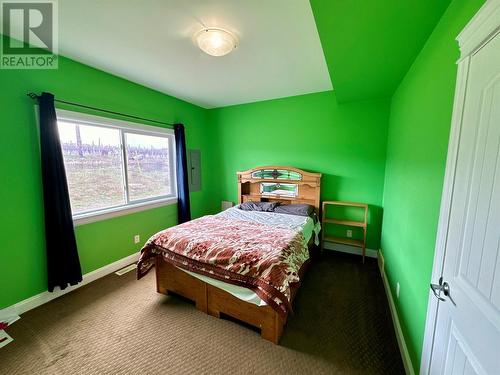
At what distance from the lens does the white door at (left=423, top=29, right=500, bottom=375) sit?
707mm

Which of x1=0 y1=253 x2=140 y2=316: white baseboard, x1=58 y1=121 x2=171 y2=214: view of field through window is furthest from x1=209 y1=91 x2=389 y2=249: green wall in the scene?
x1=0 y1=253 x2=140 y2=316: white baseboard

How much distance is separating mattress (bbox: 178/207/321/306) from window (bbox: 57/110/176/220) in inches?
52.1

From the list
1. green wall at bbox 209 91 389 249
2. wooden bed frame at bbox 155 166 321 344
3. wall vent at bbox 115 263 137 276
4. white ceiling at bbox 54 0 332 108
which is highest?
white ceiling at bbox 54 0 332 108

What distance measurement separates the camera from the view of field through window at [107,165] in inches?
92.7

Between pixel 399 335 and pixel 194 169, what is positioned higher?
pixel 194 169

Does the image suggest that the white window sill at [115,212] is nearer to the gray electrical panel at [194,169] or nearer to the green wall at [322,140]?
the gray electrical panel at [194,169]

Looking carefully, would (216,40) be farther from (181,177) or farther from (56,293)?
(56,293)

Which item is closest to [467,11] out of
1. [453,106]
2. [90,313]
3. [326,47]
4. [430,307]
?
[453,106]

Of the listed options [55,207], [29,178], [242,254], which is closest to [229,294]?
[242,254]

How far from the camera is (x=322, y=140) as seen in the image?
3258 mm

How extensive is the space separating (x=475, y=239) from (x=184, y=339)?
6.52ft

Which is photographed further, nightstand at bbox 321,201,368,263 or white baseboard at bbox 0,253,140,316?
nightstand at bbox 321,201,368,263

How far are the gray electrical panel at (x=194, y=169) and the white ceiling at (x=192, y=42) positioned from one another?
123cm

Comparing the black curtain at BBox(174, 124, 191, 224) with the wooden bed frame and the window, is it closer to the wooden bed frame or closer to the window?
the window
